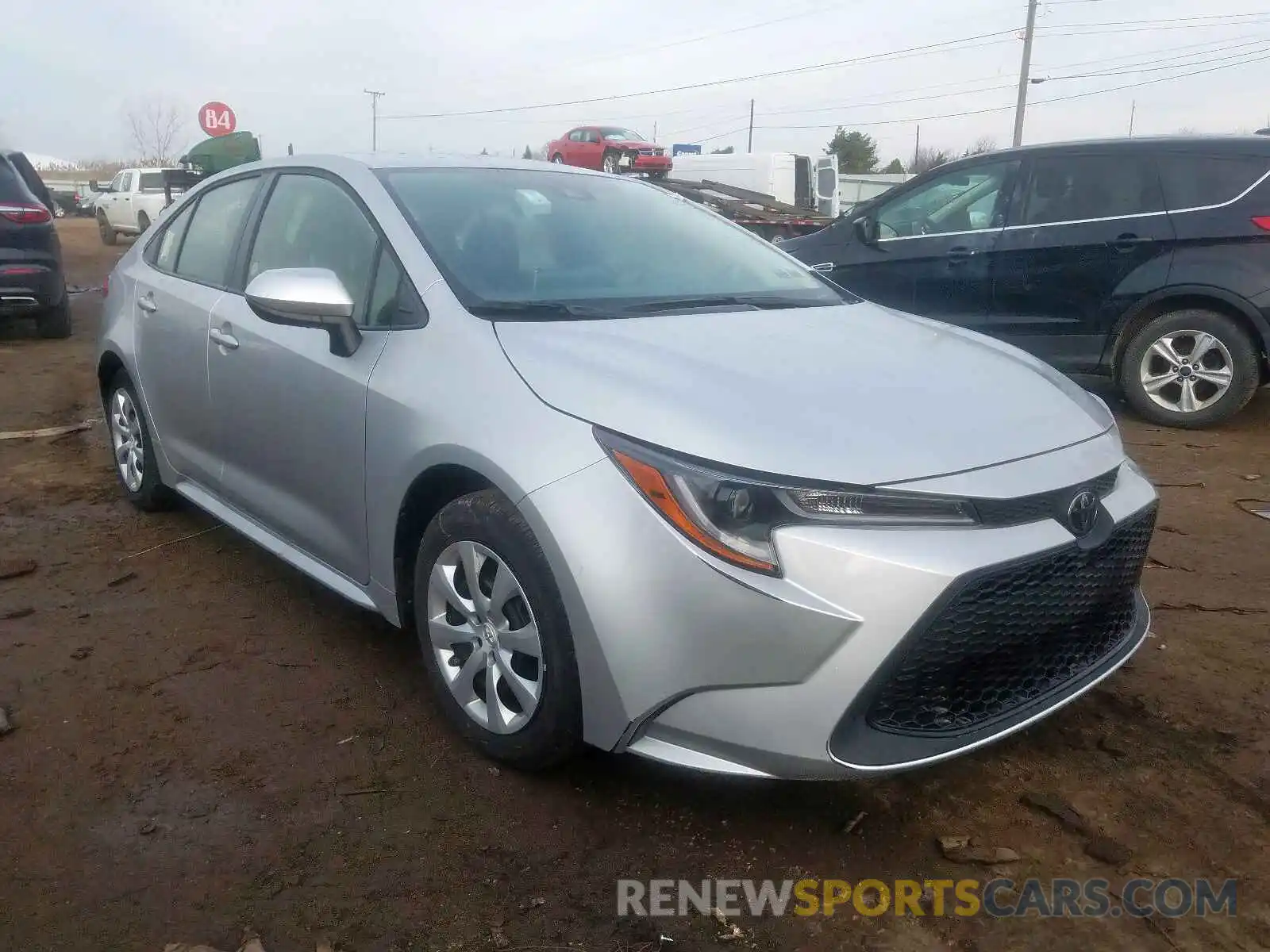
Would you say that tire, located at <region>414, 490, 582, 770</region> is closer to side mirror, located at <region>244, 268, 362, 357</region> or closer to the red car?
side mirror, located at <region>244, 268, 362, 357</region>

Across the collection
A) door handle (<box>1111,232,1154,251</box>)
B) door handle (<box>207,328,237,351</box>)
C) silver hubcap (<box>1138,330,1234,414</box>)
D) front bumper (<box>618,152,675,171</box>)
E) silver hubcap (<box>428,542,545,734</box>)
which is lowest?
silver hubcap (<box>428,542,545,734</box>)

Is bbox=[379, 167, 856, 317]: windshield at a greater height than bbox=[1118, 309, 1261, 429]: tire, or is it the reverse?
bbox=[379, 167, 856, 317]: windshield

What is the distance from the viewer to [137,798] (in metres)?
2.57

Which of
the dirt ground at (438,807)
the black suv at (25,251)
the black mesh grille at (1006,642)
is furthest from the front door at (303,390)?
the black suv at (25,251)

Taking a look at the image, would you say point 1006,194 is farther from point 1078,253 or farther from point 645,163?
point 645,163

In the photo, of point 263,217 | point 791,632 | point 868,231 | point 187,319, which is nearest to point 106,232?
point 868,231

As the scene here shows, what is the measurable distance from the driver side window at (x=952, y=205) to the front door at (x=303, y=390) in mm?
4202

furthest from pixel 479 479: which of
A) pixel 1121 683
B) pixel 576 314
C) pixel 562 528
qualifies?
pixel 1121 683

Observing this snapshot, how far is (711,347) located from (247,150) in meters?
21.2

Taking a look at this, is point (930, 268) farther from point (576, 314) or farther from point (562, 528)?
point (562, 528)

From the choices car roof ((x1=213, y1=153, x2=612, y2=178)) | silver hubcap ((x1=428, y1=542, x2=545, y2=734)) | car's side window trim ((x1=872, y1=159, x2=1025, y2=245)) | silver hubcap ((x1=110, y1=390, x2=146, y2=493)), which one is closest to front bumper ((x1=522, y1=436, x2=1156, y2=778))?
silver hubcap ((x1=428, y1=542, x2=545, y2=734))

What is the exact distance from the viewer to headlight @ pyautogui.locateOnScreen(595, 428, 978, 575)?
2086 millimetres

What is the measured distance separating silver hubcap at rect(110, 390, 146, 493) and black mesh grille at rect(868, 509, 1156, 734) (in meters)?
3.59

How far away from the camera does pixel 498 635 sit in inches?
99.6
